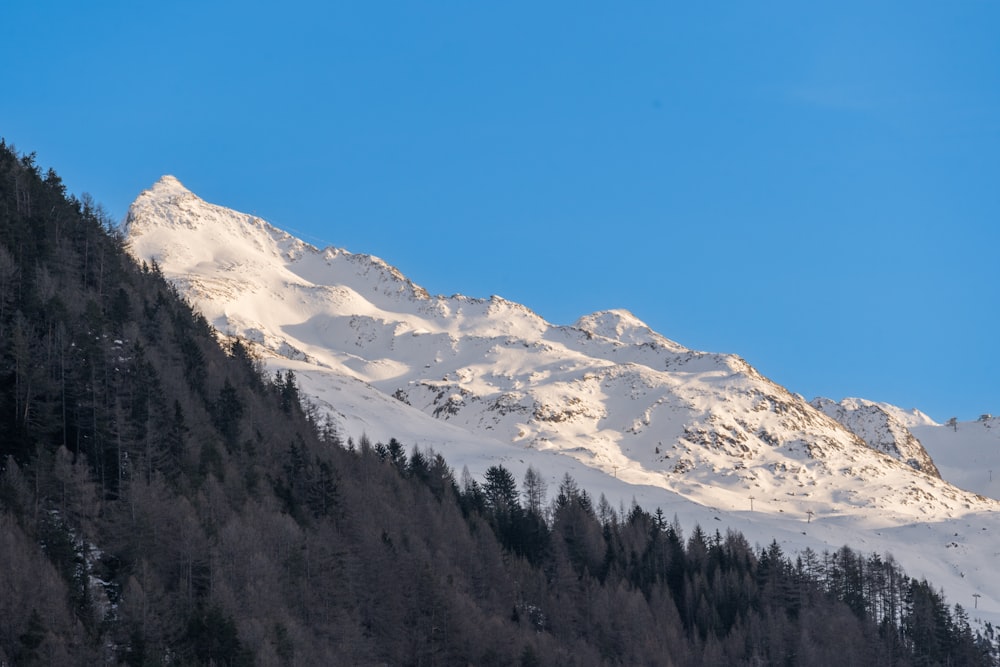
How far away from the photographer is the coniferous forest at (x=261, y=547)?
252 ft

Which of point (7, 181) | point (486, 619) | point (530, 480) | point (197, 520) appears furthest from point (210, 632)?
point (530, 480)

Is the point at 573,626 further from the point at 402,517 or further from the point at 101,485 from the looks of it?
the point at 101,485

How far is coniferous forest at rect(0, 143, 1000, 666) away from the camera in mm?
76750

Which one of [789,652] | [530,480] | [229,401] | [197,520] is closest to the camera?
[197,520]

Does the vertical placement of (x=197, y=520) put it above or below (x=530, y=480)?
below

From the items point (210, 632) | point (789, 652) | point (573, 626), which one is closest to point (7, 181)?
point (210, 632)

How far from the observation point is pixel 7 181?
380 ft

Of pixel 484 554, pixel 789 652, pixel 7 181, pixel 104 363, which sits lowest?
pixel 789 652

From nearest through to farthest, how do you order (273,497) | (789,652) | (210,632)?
(210,632), (273,497), (789,652)

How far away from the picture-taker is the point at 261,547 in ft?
302

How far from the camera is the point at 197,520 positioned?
87188 millimetres

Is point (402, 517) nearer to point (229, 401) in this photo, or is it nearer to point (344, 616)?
point (229, 401)

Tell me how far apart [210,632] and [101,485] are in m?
18.5

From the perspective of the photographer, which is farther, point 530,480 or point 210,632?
point 530,480
